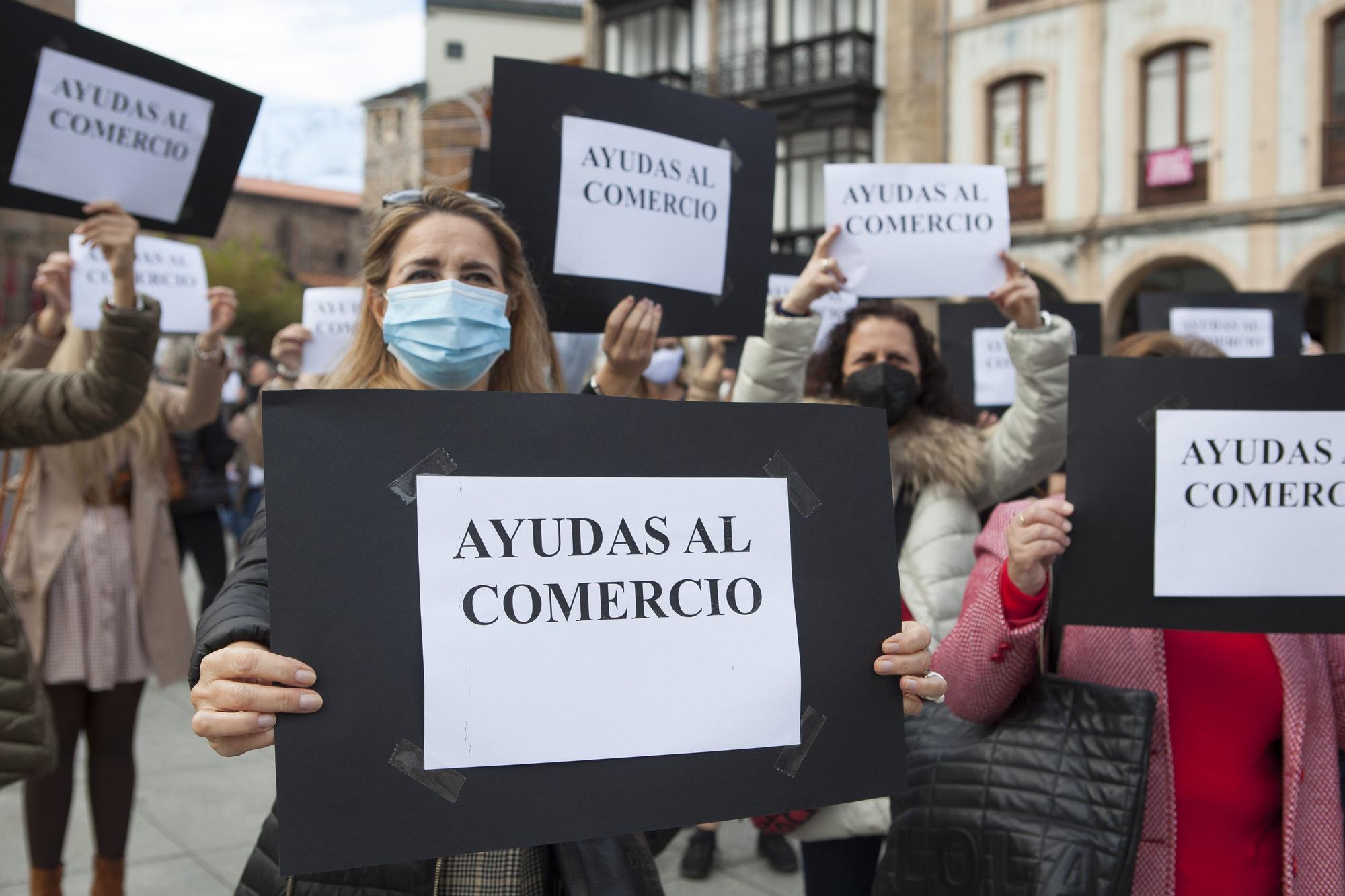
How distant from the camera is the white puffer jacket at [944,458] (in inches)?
107

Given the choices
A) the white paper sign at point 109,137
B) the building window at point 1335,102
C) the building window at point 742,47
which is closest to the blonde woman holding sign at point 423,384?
the white paper sign at point 109,137

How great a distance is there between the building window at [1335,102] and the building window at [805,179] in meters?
8.24

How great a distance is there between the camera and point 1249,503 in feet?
6.50

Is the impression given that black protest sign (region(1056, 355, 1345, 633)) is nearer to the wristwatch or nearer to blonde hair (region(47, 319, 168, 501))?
blonde hair (region(47, 319, 168, 501))

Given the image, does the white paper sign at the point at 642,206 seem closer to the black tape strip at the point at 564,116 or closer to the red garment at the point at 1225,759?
the black tape strip at the point at 564,116

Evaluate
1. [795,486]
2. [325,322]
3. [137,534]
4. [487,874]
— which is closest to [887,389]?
[795,486]

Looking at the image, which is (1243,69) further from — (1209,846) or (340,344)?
(1209,846)

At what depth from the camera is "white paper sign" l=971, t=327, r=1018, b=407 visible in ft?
16.0

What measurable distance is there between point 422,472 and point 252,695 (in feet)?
1.04

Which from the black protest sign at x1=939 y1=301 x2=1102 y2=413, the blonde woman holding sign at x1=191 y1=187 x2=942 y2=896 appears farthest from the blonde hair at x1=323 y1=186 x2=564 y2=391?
the black protest sign at x1=939 y1=301 x2=1102 y2=413

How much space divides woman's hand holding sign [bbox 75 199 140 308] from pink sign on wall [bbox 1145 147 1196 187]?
18.7 metres

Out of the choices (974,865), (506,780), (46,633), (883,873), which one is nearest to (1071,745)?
(974,865)

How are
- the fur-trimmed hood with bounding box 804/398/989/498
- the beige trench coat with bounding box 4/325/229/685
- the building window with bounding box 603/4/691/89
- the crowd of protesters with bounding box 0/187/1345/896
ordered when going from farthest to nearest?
the building window with bounding box 603/4/691/89 < the beige trench coat with bounding box 4/325/229/685 < the fur-trimmed hood with bounding box 804/398/989/498 < the crowd of protesters with bounding box 0/187/1345/896

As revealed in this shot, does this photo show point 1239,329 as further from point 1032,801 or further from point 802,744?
point 802,744
